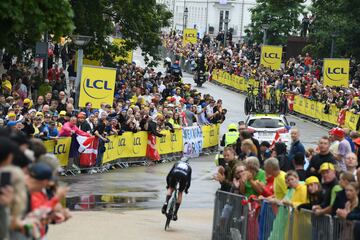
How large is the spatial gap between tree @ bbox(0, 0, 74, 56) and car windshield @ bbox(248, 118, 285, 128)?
15717 millimetres

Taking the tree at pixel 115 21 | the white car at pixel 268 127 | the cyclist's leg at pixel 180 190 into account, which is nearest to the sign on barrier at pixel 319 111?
the white car at pixel 268 127

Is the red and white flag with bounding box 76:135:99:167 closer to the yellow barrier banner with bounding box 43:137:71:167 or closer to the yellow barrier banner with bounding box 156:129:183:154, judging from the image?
the yellow barrier banner with bounding box 43:137:71:167

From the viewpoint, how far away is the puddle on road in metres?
23.5

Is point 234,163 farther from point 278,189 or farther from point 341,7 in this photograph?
point 341,7

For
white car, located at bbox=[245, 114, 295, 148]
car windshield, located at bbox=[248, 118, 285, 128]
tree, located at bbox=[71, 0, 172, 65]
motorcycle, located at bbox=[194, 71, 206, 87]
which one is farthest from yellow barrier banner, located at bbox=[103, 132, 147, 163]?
motorcycle, located at bbox=[194, 71, 206, 87]

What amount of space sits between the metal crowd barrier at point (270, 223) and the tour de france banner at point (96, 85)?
11385 millimetres

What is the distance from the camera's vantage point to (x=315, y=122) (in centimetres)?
5147

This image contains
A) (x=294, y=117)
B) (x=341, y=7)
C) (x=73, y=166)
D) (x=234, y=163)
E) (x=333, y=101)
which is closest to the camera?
(x=234, y=163)

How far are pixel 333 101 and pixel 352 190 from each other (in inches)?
1387

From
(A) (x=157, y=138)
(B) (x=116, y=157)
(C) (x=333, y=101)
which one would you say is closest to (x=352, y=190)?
(B) (x=116, y=157)

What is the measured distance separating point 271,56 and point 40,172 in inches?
2028

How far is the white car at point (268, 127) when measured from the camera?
119 ft

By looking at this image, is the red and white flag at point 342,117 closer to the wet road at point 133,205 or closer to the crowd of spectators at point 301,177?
the wet road at point 133,205

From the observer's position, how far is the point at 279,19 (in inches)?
3105
